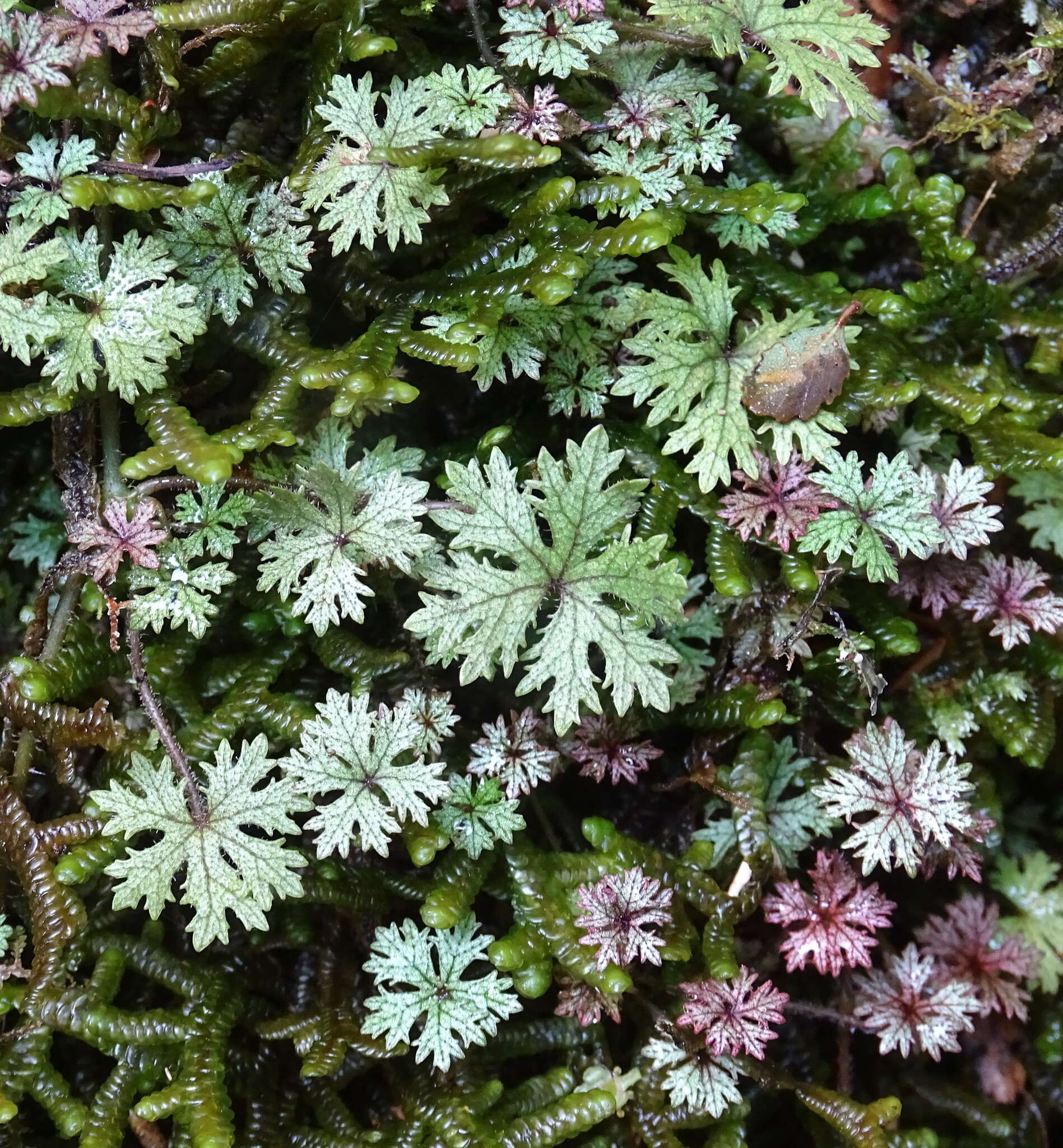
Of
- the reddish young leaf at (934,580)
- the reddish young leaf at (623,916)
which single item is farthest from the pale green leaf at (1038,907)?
the reddish young leaf at (623,916)

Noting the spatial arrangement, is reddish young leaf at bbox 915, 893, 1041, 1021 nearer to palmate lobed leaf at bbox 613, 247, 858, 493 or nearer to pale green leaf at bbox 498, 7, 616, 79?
palmate lobed leaf at bbox 613, 247, 858, 493

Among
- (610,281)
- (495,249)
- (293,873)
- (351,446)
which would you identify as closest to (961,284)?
(610,281)

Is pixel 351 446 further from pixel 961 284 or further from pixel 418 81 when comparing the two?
pixel 961 284

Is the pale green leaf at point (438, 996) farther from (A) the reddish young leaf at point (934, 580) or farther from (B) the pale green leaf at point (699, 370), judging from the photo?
(A) the reddish young leaf at point (934, 580)

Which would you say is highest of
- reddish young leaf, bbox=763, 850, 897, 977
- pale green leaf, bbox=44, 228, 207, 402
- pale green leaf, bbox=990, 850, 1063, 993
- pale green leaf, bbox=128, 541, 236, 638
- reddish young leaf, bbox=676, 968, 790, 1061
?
pale green leaf, bbox=44, 228, 207, 402

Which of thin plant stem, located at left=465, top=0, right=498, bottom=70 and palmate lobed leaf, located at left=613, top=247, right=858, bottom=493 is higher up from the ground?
thin plant stem, located at left=465, top=0, right=498, bottom=70

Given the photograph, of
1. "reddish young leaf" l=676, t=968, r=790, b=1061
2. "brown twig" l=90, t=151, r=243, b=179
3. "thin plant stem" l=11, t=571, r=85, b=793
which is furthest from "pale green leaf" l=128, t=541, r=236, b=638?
"reddish young leaf" l=676, t=968, r=790, b=1061
